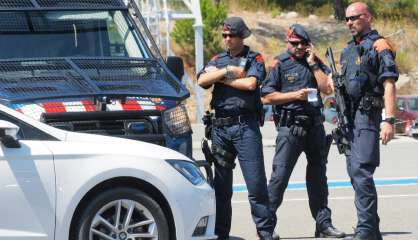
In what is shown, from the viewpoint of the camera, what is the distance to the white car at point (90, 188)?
6.21m

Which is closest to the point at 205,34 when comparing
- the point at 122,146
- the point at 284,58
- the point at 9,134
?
the point at 284,58

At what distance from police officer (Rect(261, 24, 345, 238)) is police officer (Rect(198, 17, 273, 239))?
1.25ft

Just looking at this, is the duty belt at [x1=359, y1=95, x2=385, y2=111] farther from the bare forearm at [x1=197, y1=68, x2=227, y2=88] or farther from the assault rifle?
the bare forearm at [x1=197, y1=68, x2=227, y2=88]

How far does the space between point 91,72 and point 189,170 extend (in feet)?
5.23

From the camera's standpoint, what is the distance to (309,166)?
8484mm

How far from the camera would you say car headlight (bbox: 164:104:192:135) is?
728 centimetres

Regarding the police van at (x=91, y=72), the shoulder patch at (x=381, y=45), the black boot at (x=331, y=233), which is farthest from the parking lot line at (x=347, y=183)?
the shoulder patch at (x=381, y=45)

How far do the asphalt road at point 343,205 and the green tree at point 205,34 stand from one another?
95.7ft

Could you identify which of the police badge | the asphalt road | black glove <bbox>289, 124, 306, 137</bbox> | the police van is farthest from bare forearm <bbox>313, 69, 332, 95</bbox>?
the asphalt road

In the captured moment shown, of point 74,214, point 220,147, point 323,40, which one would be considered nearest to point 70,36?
point 220,147

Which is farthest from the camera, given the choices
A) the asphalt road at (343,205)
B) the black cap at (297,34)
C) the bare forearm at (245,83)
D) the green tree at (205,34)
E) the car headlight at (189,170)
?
the green tree at (205,34)

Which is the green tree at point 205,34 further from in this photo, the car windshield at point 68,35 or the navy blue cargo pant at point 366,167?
the navy blue cargo pant at point 366,167

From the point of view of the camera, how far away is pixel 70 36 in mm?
8578

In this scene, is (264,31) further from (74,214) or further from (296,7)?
(74,214)
